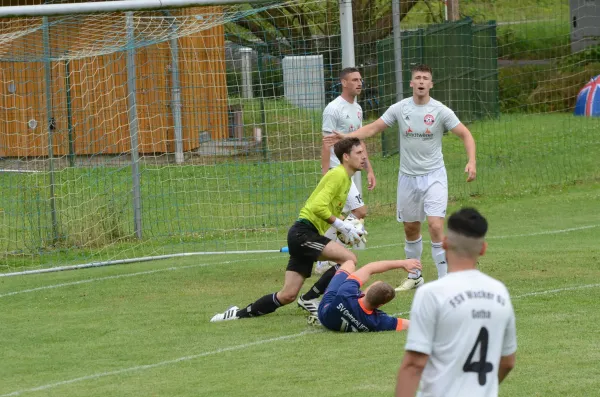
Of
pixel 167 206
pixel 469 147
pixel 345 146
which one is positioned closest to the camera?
pixel 345 146

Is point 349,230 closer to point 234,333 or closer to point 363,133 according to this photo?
point 234,333

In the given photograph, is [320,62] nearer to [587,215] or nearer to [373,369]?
[587,215]

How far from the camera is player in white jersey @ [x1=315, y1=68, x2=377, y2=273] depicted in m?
→ 12.0

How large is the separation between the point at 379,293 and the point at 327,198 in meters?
1.33

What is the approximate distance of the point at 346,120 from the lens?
1223 centimetres

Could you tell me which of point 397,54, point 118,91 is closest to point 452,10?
point 397,54

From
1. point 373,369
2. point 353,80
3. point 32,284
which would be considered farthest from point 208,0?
point 373,369

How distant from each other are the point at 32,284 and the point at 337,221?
4904 mm

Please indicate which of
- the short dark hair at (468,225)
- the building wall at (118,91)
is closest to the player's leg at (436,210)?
the building wall at (118,91)

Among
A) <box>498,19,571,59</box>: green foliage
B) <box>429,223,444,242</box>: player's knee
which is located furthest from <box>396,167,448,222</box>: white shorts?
<box>498,19,571,59</box>: green foliage

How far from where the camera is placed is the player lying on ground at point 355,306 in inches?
347

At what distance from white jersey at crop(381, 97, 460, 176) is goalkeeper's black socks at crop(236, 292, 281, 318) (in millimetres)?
2196

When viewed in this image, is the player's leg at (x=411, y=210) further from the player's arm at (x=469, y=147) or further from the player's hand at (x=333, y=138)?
the player's hand at (x=333, y=138)

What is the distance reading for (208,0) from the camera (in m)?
12.5
